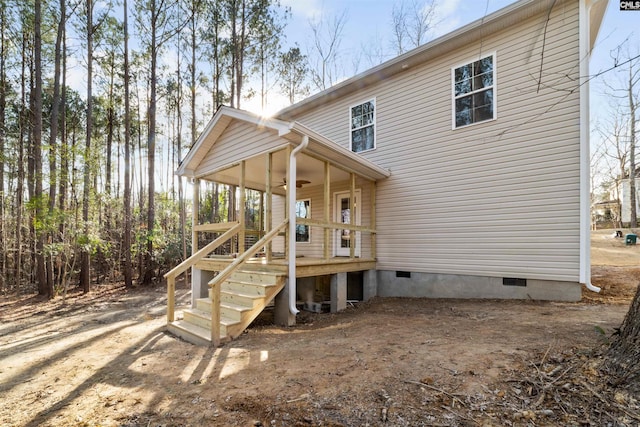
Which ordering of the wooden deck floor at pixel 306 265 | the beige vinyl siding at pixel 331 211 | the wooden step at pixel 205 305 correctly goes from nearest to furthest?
the wooden step at pixel 205 305
the wooden deck floor at pixel 306 265
the beige vinyl siding at pixel 331 211

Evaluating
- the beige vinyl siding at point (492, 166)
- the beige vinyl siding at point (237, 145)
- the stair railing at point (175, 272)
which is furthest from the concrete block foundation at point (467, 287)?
the beige vinyl siding at point (237, 145)

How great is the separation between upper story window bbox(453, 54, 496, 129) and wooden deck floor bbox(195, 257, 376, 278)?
3.86 meters

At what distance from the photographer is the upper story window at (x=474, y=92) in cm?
661

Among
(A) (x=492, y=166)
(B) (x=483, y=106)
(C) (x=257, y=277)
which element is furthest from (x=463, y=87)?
(C) (x=257, y=277)

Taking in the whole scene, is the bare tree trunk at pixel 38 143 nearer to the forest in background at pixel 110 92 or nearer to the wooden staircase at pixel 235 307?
the forest in background at pixel 110 92

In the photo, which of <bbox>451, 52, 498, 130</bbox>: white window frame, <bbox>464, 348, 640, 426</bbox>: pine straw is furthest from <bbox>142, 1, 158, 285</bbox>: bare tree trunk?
<bbox>464, 348, 640, 426</bbox>: pine straw

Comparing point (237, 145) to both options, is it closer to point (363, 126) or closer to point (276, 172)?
point (276, 172)

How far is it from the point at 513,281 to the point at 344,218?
4.37 metres

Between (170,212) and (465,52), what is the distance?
14.6 meters

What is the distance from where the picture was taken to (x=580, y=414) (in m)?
2.01

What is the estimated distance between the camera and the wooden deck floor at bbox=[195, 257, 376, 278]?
18.5 feet

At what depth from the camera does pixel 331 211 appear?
923 centimetres

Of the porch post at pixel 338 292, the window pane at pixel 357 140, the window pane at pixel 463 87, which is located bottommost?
the porch post at pixel 338 292

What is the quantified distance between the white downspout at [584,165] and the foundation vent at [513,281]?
884 millimetres
